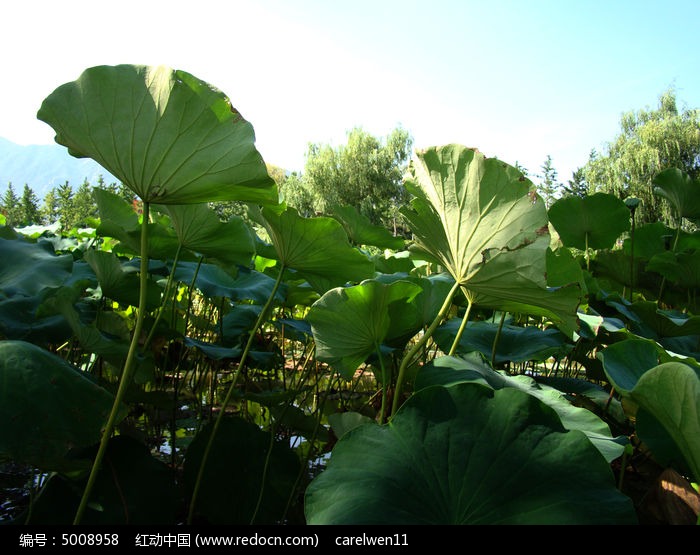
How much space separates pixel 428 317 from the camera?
108 centimetres

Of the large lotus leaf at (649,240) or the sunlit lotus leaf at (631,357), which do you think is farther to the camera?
the large lotus leaf at (649,240)

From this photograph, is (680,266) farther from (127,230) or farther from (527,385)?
(127,230)

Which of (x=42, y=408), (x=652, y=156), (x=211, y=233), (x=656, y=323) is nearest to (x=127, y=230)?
(x=211, y=233)

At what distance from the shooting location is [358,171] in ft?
70.1

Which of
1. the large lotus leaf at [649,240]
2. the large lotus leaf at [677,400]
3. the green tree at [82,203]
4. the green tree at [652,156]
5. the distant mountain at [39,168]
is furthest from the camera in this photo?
the distant mountain at [39,168]

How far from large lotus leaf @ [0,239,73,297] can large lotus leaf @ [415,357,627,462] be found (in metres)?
0.62

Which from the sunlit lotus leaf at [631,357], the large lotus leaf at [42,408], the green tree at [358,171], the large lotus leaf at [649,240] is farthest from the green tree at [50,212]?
the sunlit lotus leaf at [631,357]

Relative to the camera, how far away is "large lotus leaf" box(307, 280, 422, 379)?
799 mm

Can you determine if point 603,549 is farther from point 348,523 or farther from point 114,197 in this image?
point 114,197

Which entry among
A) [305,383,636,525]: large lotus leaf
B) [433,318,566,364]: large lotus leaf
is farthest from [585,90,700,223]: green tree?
[305,383,636,525]: large lotus leaf

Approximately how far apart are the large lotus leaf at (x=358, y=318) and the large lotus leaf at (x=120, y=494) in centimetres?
36

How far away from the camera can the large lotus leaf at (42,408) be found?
24.3 inches

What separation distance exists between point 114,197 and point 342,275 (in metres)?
0.72

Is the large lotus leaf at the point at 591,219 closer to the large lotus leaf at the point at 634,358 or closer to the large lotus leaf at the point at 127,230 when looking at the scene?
the large lotus leaf at the point at 634,358
